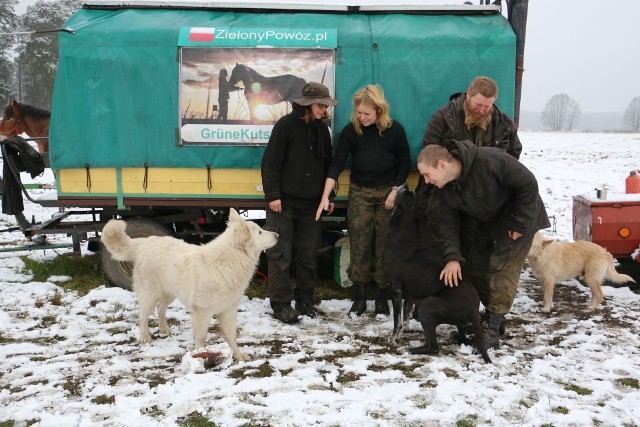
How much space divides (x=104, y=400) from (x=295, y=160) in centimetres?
296

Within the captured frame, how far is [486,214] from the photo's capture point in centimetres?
436

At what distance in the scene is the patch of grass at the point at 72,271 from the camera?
6445 millimetres

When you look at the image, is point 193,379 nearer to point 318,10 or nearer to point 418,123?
point 418,123

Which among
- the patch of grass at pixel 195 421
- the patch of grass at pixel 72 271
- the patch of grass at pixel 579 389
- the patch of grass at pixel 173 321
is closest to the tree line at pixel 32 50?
the patch of grass at pixel 72 271

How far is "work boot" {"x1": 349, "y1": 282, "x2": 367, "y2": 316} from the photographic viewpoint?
5554mm

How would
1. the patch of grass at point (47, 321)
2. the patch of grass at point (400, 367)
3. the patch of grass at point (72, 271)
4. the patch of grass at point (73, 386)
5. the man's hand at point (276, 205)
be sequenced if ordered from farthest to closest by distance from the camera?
the patch of grass at point (72, 271) → the man's hand at point (276, 205) → the patch of grass at point (47, 321) → the patch of grass at point (400, 367) → the patch of grass at point (73, 386)

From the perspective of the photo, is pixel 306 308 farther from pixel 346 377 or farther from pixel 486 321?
pixel 486 321

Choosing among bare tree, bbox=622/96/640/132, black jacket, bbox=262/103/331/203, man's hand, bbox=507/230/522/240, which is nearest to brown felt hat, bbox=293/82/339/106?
black jacket, bbox=262/103/331/203

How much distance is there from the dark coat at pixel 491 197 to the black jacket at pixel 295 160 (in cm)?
147

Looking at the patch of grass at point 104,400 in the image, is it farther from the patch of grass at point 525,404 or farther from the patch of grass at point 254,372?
the patch of grass at point 525,404

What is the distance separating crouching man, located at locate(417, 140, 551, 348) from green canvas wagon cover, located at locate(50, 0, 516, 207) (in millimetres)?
1748

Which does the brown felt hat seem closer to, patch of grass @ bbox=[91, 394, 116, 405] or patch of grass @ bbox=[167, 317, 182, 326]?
patch of grass @ bbox=[167, 317, 182, 326]

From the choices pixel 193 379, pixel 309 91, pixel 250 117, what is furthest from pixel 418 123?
pixel 193 379

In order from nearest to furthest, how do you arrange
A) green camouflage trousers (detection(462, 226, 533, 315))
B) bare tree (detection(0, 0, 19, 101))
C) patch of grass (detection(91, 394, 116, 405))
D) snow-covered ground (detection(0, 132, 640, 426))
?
snow-covered ground (detection(0, 132, 640, 426)) < patch of grass (detection(91, 394, 116, 405)) < green camouflage trousers (detection(462, 226, 533, 315)) < bare tree (detection(0, 0, 19, 101))
